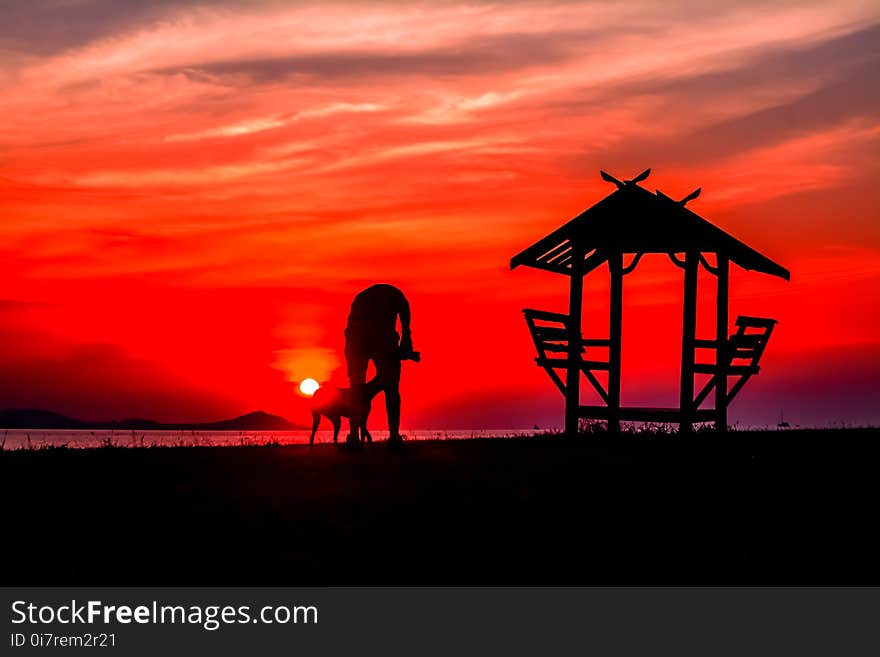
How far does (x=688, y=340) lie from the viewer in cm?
2639

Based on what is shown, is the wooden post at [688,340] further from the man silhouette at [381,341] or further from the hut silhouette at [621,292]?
the man silhouette at [381,341]

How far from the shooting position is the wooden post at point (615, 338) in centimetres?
2669

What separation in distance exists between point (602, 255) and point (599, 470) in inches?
430

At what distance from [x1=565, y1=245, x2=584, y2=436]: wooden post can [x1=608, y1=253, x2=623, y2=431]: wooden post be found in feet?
2.60

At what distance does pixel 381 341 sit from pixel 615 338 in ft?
26.4

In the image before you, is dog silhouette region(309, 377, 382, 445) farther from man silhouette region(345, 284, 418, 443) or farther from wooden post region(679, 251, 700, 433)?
wooden post region(679, 251, 700, 433)

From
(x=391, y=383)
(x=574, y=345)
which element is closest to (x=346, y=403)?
(x=391, y=383)

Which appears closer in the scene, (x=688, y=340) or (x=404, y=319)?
(x=404, y=319)

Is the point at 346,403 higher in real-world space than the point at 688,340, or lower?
lower

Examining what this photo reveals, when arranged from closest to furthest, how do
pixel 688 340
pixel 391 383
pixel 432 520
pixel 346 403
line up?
pixel 432 520, pixel 391 383, pixel 346 403, pixel 688 340

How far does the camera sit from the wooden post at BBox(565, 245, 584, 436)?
89.2 ft

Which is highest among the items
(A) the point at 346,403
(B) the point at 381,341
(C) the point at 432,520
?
(B) the point at 381,341

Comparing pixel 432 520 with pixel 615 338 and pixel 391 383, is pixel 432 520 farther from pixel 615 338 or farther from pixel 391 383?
pixel 615 338

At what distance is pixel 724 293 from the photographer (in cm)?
2769
